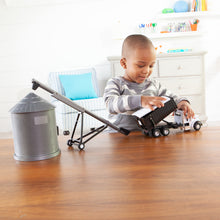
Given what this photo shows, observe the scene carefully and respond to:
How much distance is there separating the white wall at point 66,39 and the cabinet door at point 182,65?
1.85ft

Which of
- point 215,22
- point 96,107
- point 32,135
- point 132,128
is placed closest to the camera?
point 32,135

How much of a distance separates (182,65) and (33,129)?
303 centimetres

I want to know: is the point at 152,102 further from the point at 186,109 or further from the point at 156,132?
the point at 186,109

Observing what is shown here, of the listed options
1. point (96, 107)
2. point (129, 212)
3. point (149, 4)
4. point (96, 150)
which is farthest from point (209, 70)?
point (129, 212)

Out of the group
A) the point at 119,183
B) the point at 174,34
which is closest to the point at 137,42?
the point at 119,183

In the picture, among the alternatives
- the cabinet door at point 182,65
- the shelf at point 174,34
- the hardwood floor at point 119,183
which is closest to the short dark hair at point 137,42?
the hardwood floor at point 119,183

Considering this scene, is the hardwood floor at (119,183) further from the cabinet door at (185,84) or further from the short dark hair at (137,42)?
the cabinet door at (185,84)

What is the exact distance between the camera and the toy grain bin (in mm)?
716

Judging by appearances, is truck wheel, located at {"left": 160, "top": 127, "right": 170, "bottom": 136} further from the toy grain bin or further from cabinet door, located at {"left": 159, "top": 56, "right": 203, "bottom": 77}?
cabinet door, located at {"left": 159, "top": 56, "right": 203, "bottom": 77}

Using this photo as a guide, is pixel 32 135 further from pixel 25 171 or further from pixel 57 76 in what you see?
pixel 57 76

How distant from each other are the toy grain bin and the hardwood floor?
0.09ft

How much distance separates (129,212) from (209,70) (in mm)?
3880

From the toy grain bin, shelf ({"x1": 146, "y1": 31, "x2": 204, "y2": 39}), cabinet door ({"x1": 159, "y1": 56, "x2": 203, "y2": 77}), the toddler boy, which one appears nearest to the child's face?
the toddler boy

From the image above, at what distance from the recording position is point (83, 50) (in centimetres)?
403
